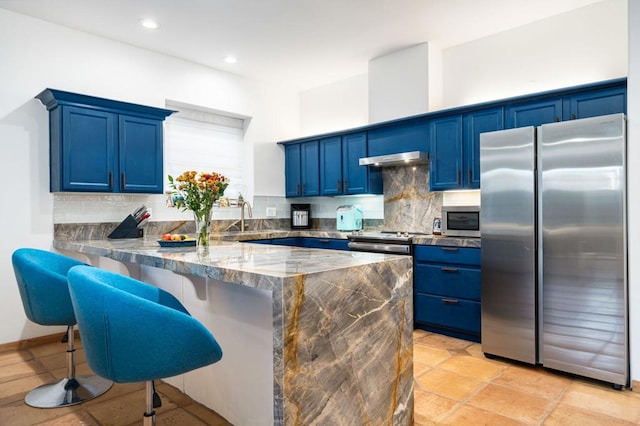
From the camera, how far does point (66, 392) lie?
8.50 feet

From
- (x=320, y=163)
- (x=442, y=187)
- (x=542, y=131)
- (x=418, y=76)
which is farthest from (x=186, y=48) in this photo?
(x=542, y=131)

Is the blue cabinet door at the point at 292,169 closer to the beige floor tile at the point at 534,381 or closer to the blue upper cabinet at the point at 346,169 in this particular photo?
the blue upper cabinet at the point at 346,169

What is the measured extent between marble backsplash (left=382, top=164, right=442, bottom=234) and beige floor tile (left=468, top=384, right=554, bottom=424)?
213 centimetres

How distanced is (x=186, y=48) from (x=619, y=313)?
15.1ft

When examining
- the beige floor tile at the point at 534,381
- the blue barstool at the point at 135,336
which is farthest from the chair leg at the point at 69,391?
the beige floor tile at the point at 534,381

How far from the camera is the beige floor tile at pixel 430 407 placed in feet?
7.55

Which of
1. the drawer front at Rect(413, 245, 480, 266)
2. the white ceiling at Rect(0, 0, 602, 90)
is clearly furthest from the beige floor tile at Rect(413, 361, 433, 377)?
the white ceiling at Rect(0, 0, 602, 90)

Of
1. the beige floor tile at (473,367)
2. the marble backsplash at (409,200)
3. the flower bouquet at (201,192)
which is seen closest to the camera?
the flower bouquet at (201,192)

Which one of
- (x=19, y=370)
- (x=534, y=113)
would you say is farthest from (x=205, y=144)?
(x=534, y=113)

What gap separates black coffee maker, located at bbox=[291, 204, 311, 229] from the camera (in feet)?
18.9

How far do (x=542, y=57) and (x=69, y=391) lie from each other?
4.75 m

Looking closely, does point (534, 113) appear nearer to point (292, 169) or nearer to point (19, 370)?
point (292, 169)

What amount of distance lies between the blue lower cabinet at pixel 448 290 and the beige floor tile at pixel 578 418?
1211mm

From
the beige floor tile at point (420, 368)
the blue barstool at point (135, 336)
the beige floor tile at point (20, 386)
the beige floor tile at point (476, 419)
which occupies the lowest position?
the beige floor tile at point (20, 386)
